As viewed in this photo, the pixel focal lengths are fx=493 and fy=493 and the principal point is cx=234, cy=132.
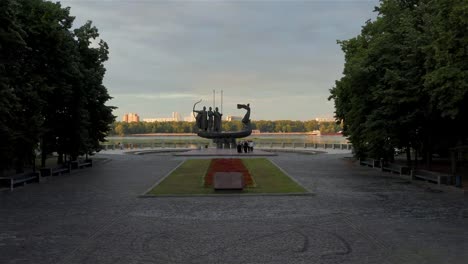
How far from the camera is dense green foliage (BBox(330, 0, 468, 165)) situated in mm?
22516

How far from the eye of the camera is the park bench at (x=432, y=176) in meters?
25.2

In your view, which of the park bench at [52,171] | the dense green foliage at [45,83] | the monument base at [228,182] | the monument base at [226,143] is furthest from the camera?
the monument base at [226,143]

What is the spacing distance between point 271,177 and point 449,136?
567 inches

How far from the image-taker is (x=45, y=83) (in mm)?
29469

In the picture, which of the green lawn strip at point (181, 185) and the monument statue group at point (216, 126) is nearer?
the green lawn strip at point (181, 185)

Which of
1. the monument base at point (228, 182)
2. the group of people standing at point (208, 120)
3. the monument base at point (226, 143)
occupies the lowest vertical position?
the monument base at point (228, 182)

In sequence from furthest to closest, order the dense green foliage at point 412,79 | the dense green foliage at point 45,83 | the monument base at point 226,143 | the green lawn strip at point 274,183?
the monument base at point 226,143, the dense green foliage at point 45,83, the green lawn strip at point 274,183, the dense green foliage at point 412,79

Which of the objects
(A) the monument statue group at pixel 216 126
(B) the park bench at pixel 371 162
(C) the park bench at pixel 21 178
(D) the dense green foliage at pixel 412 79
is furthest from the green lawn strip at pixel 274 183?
(A) the monument statue group at pixel 216 126

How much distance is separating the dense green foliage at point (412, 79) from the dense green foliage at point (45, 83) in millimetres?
19418

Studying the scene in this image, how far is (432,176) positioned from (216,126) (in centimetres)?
4435

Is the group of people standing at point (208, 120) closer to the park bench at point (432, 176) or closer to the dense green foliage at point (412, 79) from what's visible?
the dense green foliage at point (412, 79)

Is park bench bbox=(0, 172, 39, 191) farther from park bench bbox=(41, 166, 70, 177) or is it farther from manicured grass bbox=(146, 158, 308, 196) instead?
manicured grass bbox=(146, 158, 308, 196)

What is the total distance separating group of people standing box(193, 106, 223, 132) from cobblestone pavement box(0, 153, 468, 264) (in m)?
45.4

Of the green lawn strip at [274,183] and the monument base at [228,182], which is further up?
the monument base at [228,182]
